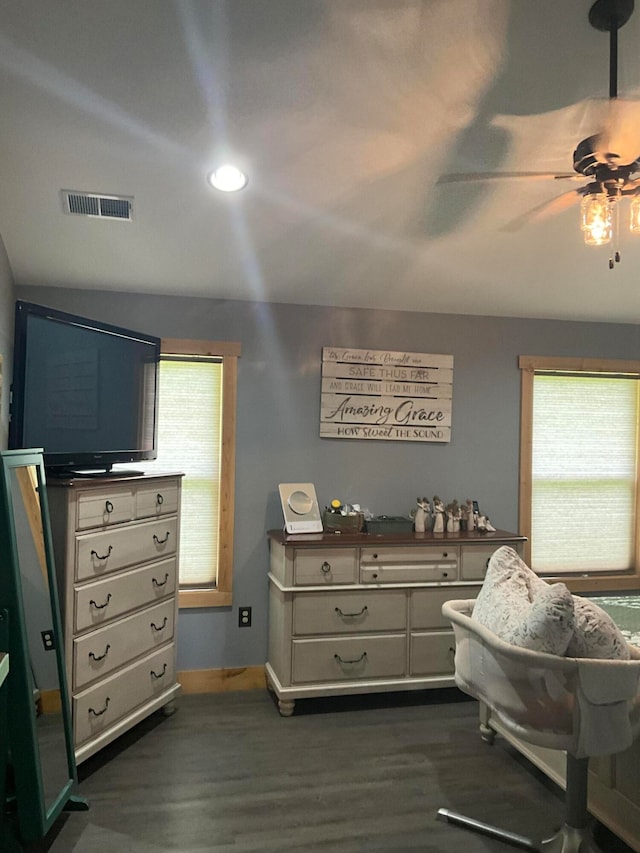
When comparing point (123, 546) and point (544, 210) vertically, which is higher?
point (544, 210)

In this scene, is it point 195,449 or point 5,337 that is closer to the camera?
point 5,337

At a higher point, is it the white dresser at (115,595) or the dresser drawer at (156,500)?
the dresser drawer at (156,500)

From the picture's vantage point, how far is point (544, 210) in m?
2.26

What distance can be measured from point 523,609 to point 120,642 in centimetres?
177

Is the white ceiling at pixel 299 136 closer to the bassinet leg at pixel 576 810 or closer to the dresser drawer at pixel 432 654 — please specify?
the dresser drawer at pixel 432 654

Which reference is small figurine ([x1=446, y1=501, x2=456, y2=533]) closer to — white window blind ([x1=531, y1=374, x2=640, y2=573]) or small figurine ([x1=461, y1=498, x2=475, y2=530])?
small figurine ([x1=461, y1=498, x2=475, y2=530])

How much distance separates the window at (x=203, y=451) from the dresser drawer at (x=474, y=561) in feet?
4.26

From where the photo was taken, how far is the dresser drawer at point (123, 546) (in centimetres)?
256

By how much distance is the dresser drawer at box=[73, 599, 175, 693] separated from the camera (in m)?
2.53

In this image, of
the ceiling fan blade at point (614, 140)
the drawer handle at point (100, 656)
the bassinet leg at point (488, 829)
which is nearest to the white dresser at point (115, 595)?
the drawer handle at point (100, 656)

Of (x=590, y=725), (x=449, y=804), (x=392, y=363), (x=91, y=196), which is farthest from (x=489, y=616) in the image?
(x=91, y=196)

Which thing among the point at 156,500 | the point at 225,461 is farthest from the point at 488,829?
the point at 225,461

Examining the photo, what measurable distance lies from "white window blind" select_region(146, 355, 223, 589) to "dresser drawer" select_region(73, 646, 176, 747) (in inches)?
21.3

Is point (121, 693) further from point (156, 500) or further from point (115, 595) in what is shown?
point (156, 500)
